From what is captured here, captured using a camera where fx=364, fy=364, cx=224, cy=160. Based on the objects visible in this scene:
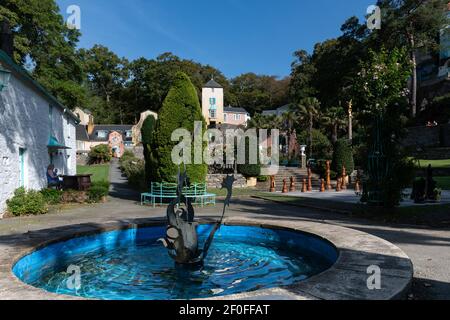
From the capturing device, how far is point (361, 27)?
48906mm

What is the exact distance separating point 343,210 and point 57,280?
33.8ft

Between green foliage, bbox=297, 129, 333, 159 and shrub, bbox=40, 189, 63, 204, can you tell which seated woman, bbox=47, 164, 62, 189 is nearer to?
shrub, bbox=40, 189, 63, 204

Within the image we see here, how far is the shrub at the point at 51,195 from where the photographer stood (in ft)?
51.0

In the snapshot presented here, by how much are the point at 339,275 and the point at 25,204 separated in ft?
39.7

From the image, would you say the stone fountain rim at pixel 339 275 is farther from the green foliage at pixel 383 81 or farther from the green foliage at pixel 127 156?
the green foliage at pixel 127 156

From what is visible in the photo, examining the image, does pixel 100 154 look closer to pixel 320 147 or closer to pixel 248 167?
pixel 248 167

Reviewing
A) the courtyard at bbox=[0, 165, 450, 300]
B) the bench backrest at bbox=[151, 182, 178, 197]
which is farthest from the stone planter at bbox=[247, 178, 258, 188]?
the bench backrest at bbox=[151, 182, 178, 197]

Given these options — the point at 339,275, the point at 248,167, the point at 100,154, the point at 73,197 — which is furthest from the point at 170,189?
the point at 100,154

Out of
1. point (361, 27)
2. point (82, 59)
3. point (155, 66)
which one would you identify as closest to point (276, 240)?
point (82, 59)

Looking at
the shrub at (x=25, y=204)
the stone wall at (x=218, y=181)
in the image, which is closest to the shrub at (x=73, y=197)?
the shrub at (x=25, y=204)

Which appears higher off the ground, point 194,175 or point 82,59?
point 82,59

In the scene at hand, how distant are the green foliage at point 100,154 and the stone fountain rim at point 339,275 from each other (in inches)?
1652

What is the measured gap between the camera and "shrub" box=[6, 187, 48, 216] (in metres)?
13.0
